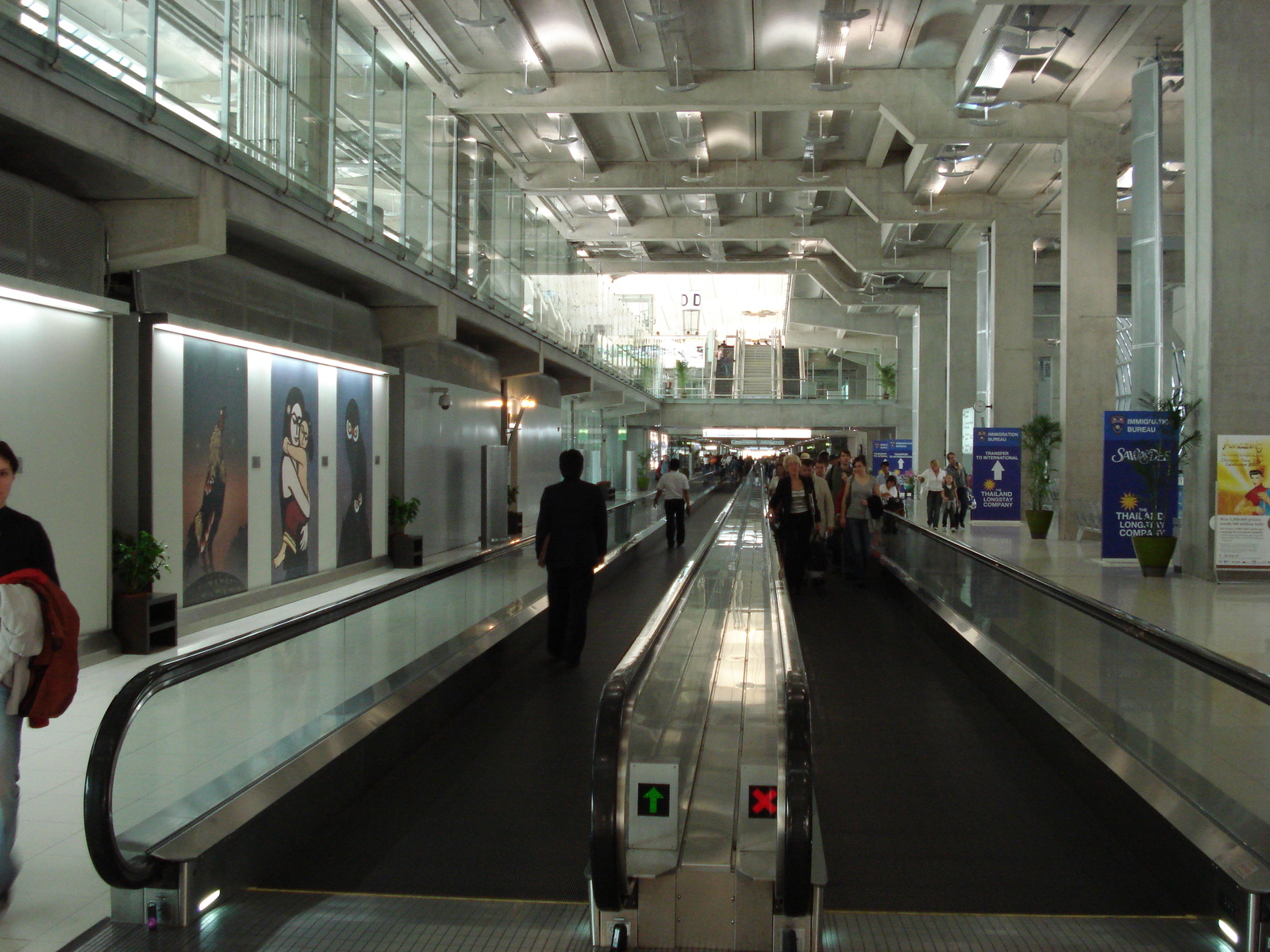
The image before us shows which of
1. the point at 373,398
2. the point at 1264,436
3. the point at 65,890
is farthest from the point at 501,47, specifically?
the point at 65,890

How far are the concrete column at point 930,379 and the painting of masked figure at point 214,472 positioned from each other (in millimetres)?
27098

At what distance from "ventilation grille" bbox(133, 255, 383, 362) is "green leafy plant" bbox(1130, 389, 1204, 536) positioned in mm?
10821

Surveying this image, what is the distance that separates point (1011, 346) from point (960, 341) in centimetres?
591

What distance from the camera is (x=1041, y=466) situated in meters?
20.3

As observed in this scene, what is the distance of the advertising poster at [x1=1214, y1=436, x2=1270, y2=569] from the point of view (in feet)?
41.4

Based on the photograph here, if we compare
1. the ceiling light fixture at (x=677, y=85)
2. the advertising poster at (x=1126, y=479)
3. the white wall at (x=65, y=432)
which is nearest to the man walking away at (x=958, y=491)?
the advertising poster at (x=1126, y=479)

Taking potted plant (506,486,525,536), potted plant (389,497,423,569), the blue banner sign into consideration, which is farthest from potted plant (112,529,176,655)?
the blue banner sign

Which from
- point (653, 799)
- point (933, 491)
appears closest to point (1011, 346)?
point (933, 491)

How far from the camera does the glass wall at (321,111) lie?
822cm

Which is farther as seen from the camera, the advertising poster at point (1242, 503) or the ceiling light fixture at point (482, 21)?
the ceiling light fixture at point (482, 21)

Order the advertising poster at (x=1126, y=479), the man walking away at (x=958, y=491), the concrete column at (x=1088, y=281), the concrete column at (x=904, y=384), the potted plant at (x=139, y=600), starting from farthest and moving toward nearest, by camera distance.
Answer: the concrete column at (x=904, y=384)
the man walking away at (x=958, y=491)
the concrete column at (x=1088, y=281)
the advertising poster at (x=1126, y=479)
the potted plant at (x=139, y=600)

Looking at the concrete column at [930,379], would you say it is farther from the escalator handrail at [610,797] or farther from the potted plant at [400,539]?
the escalator handrail at [610,797]

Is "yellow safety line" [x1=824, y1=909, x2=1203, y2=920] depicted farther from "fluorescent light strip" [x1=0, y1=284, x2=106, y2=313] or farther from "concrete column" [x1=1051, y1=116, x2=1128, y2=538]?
"concrete column" [x1=1051, y1=116, x2=1128, y2=538]

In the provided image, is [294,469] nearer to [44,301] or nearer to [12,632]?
[44,301]
